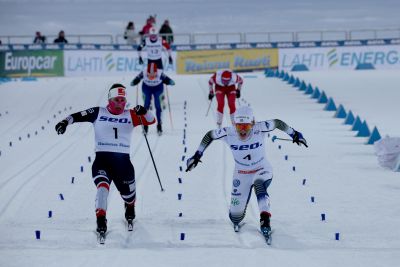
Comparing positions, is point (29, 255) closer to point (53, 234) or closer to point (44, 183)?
point (53, 234)

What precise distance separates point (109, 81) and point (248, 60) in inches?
298

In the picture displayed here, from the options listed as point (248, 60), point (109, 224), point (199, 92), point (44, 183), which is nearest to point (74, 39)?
point (248, 60)

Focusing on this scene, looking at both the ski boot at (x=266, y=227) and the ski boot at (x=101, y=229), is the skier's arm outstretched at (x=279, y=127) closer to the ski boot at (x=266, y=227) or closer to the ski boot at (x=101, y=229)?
the ski boot at (x=266, y=227)

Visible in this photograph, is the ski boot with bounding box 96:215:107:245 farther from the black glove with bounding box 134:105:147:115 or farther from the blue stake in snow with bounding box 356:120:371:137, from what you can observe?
the blue stake in snow with bounding box 356:120:371:137

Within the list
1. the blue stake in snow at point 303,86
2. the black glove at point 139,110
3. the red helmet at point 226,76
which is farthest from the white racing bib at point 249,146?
the blue stake in snow at point 303,86

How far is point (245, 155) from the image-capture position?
10.6 m

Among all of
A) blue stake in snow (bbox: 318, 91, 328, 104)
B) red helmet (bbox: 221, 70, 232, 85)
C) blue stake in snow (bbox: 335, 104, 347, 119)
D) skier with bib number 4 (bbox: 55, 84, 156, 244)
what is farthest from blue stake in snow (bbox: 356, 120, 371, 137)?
skier with bib number 4 (bbox: 55, 84, 156, 244)

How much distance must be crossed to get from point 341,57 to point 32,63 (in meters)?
13.5

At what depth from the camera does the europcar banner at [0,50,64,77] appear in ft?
125

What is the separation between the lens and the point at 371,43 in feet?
130

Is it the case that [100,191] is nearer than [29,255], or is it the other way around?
[29,255]

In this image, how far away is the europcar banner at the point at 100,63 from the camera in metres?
38.5

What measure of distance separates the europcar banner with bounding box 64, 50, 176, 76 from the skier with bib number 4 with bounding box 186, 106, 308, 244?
91.5ft

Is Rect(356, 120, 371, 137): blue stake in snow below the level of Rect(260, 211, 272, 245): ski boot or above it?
above
